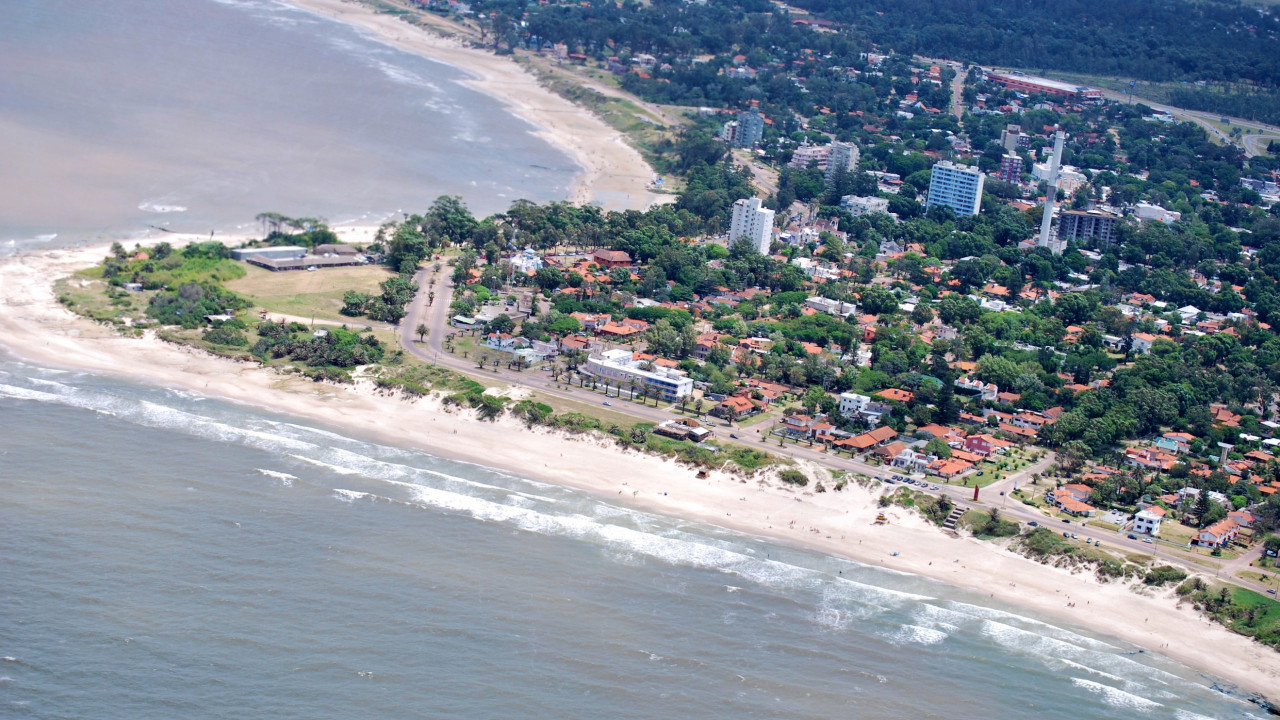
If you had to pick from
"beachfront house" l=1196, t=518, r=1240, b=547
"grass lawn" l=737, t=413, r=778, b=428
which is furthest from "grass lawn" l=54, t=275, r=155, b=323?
"beachfront house" l=1196, t=518, r=1240, b=547

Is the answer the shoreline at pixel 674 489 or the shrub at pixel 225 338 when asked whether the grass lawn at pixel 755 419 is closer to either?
the shoreline at pixel 674 489

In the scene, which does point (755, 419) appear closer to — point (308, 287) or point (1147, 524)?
point (1147, 524)

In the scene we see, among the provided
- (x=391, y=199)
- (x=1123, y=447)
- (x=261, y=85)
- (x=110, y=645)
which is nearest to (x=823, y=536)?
(x=1123, y=447)

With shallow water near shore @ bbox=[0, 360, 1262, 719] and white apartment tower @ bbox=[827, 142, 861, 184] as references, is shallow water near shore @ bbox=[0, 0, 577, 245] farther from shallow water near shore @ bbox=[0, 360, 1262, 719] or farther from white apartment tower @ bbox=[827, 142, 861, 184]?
shallow water near shore @ bbox=[0, 360, 1262, 719]

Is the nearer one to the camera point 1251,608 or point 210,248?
point 1251,608

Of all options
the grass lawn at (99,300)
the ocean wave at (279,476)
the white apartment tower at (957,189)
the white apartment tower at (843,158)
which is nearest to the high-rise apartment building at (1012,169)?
the white apartment tower at (957,189)

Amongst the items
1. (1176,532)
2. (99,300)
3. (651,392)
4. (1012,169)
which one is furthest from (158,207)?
(1012,169)

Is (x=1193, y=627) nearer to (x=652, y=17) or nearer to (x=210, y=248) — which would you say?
(x=210, y=248)

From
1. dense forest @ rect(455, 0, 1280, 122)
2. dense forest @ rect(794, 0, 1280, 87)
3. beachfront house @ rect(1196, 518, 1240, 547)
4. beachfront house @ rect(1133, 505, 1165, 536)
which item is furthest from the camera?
dense forest @ rect(794, 0, 1280, 87)
